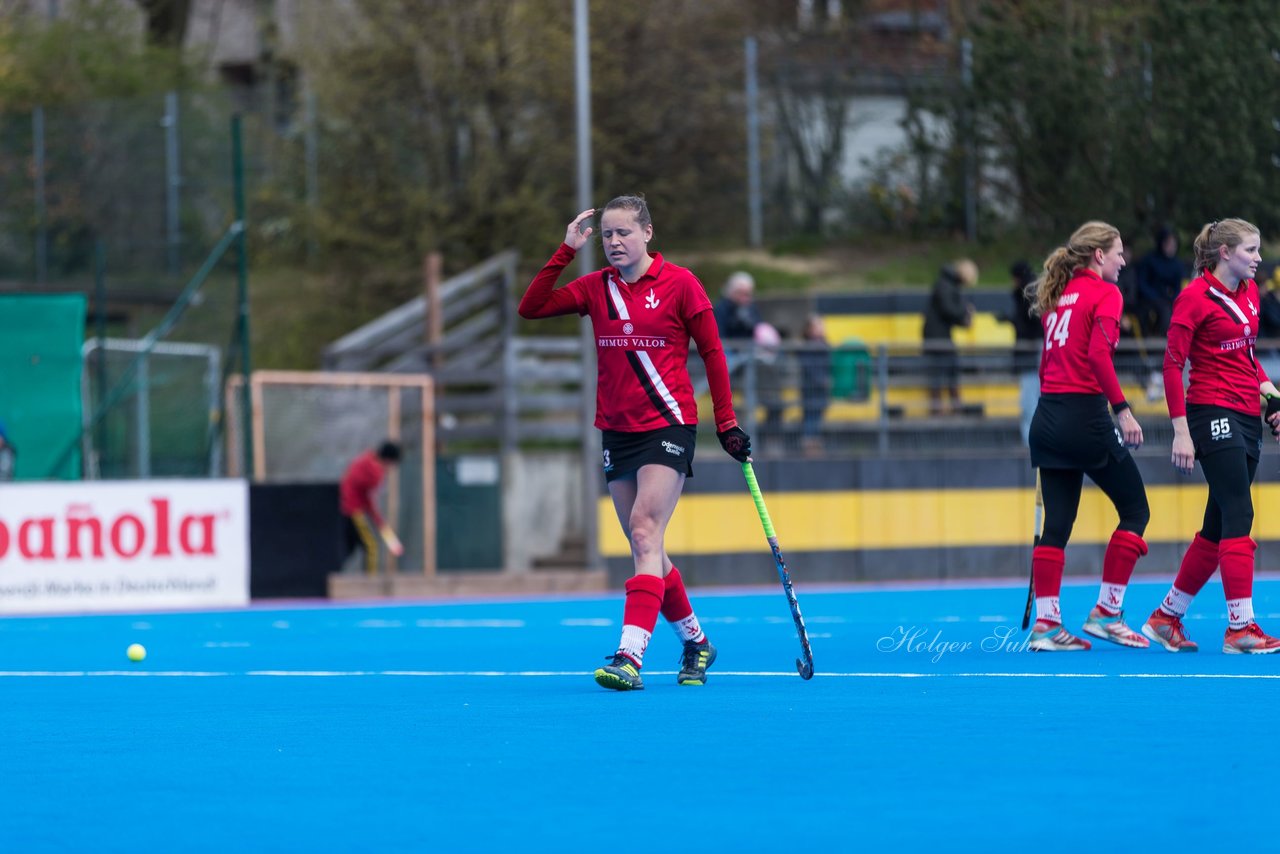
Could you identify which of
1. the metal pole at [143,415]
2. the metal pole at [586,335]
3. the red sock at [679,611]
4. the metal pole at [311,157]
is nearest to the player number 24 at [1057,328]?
the red sock at [679,611]

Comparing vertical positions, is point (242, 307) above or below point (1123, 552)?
above

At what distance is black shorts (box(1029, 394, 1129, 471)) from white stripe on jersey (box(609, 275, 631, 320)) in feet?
7.89

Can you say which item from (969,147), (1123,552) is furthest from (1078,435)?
(969,147)

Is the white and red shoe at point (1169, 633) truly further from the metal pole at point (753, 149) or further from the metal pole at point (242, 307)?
the metal pole at point (753, 149)

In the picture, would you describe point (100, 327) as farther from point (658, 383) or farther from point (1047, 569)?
point (658, 383)

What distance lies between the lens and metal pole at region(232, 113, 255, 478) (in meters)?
20.0

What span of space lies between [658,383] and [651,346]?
0.51ft

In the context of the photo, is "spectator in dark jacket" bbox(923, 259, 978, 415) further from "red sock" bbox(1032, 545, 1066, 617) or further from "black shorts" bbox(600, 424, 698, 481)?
"black shorts" bbox(600, 424, 698, 481)

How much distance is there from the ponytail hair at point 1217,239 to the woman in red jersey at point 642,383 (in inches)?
98.0

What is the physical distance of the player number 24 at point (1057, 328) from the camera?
10000mm

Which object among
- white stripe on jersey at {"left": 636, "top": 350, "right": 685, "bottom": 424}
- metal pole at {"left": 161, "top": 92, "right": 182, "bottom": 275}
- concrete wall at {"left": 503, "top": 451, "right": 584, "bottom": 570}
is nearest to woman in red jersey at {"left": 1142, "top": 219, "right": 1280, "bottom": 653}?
white stripe on jersey at {"left": 636, "top": 350, "right": 685, "bottom": 424}

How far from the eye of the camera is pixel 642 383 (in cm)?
876

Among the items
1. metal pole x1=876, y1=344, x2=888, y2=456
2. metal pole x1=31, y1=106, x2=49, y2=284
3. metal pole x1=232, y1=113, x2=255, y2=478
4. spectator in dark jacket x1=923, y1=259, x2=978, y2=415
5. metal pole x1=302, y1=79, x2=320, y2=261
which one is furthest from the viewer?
metal pole x1=302, y1=79, x2=320, y2=261

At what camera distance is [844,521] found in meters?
20.6
